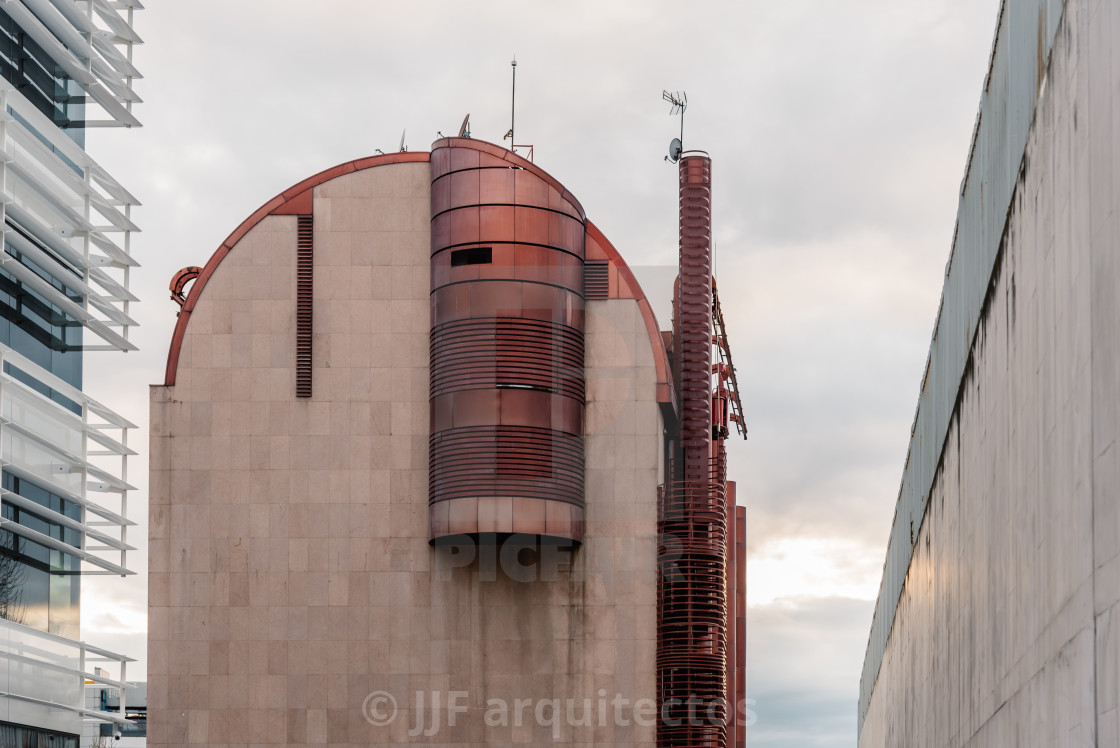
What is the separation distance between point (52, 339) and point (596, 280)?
23.8 m

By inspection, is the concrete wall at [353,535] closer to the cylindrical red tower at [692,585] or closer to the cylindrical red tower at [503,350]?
the cylindrical red tower at [692,585]

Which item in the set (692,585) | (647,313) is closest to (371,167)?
(647,313)

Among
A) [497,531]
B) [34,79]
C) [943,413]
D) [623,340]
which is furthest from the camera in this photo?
[34,79]

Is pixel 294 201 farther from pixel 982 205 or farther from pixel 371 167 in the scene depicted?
pixel 982 205

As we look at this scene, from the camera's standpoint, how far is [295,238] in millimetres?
48406

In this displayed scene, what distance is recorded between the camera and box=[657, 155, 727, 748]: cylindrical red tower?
45.9 metres

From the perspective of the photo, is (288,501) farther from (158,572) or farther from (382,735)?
(382,735)

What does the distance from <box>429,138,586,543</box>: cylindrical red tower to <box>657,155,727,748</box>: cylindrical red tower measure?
3040 millimetres

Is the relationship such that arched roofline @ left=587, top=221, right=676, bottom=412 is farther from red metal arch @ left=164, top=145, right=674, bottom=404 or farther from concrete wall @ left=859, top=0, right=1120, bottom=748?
concrete wall @ left=859, top=0, right=1120, bottom=748

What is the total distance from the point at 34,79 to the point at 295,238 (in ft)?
56.2

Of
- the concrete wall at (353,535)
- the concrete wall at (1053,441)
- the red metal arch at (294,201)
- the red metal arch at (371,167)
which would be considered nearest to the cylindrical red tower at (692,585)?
the concrete wall at (353,535)

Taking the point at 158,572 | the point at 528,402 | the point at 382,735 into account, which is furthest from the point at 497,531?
the point at 158,572

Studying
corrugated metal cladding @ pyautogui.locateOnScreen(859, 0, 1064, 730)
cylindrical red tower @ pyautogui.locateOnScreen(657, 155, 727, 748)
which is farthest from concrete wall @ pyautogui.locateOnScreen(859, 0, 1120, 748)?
cylindrical red tower @ pyautogui.locateOnScreen(657, 155, 727, 748)

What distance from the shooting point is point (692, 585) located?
4656cm
